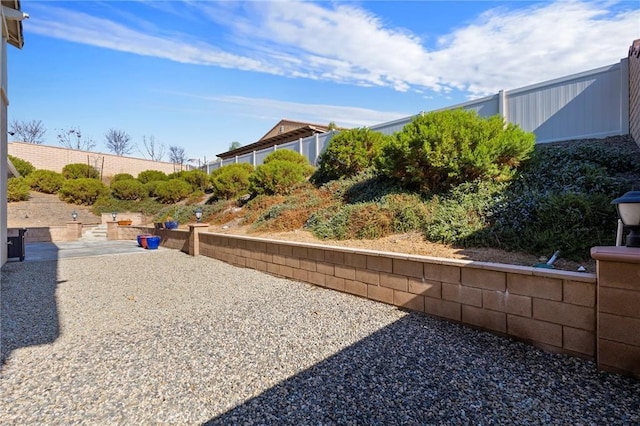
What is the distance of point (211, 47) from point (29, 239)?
37.8 feet

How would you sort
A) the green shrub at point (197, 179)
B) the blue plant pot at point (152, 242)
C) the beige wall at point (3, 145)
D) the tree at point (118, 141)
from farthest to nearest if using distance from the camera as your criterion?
the tree at point (118, 141)
the green shrub at point (197, 179)
the blue plant pot at point (152, 242)
the beige wall at point (3, 145)

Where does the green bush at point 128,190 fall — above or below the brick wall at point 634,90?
below

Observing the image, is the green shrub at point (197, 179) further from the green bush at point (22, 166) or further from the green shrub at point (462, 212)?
the green shrub at point (462, 212)

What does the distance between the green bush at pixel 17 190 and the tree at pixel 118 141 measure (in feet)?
75.8

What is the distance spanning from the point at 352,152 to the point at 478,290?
23.9 feet

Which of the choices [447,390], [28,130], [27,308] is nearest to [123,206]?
[27,308]

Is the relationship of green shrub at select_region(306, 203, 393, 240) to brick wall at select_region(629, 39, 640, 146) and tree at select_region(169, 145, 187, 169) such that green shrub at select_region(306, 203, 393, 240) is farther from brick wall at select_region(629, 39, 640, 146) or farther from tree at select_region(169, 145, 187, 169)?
tree at select_region(169, 145, 187, 169)

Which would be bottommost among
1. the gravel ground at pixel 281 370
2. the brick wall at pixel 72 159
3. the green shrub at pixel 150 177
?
the gravel ground at pixel 281 370

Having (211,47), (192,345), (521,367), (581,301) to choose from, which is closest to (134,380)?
(192,345)

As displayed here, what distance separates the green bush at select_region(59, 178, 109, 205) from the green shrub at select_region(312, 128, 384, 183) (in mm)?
15338

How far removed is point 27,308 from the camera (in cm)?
443

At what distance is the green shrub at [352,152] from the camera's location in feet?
33.0

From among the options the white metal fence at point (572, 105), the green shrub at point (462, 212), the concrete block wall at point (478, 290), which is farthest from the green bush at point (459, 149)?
the concrete block wall at point (478, 290)

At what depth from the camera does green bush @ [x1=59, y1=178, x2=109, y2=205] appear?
18391 millimetres
